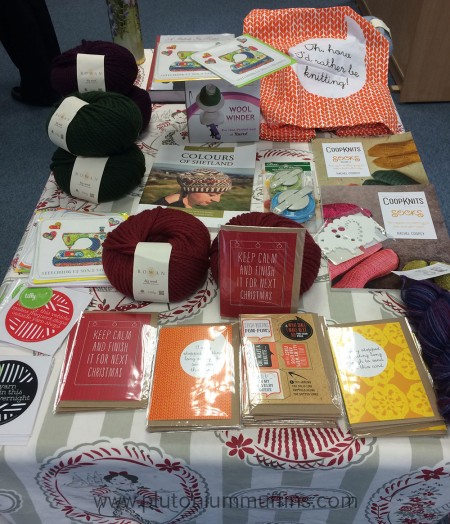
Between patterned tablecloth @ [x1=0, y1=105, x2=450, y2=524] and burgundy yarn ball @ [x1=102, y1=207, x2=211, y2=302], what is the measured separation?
0.04 metres

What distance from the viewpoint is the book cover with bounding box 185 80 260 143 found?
1027mm

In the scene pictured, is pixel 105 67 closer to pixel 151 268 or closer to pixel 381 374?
pixel 151 268

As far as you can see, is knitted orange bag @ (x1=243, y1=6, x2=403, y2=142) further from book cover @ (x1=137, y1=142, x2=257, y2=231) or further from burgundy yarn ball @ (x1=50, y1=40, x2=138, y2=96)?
burgundy yarn ball @ (x1=50, y1=40, x2=138, y2=96)

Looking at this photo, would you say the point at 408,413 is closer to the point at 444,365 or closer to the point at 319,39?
the point at 444,365

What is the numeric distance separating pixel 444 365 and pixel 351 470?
18 cm

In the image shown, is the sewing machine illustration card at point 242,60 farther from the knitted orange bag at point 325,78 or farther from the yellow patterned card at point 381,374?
the yellow patterned card at point 381,374

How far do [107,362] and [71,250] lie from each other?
264 millimetres

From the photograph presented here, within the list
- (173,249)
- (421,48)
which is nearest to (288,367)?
(173,249)

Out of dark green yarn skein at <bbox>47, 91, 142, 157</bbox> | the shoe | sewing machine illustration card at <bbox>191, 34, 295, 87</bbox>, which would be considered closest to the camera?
dark green yarn skein at <bbox>47, 91, 142, 157</bbox>

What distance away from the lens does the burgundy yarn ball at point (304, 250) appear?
0.76m

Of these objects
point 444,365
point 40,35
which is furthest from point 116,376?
point 40,35

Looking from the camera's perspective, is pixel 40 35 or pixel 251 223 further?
pixel 40 35

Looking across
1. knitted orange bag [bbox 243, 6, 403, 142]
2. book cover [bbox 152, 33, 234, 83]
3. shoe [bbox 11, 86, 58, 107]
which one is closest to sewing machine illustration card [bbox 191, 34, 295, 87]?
book cover [bbox 152, 33, 234, 83]

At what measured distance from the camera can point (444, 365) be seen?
24.7 inches
